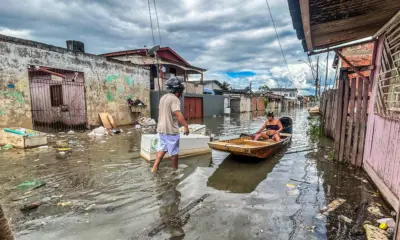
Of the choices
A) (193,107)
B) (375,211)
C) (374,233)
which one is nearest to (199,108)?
(193,107)

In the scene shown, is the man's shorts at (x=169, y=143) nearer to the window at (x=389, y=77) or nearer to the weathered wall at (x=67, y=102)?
the window at (x=389, y=77)

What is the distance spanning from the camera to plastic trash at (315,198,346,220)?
3198 mm

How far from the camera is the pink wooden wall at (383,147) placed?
3322 mm

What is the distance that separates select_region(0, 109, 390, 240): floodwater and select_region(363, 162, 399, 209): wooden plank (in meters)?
0.14

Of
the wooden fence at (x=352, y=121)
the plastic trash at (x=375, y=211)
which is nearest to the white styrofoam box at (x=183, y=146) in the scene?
the wooden fence at (x=352, y=121)

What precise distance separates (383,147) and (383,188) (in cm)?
68

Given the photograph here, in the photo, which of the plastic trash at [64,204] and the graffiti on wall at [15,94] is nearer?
the plastic trash at [64,204]

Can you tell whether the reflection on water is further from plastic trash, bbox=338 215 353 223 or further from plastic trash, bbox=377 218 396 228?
plastic trash, bbox=377 218 396 228

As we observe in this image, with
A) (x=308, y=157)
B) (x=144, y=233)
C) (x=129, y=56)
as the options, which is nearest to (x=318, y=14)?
(x=144, y=233)

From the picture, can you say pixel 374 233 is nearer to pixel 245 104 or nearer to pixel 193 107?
pixel 193 107

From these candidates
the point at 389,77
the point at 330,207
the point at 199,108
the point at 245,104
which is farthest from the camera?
the point at 245,104

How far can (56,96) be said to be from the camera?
12.4m

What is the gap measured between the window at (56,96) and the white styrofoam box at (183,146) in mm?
8660

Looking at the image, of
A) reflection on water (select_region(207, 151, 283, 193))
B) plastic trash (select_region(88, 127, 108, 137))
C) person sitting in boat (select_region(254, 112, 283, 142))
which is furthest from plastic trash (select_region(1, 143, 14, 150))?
person sitting in boat (select_region(254, 112, 283, 142))
